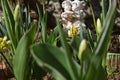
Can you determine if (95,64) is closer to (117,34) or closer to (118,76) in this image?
(118,76)

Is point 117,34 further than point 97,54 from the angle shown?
Yes

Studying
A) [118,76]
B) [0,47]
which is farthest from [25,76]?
[118,76]

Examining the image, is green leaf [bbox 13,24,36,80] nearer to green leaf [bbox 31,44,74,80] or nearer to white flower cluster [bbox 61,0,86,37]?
green leaf [bbox 31,44,74,80]

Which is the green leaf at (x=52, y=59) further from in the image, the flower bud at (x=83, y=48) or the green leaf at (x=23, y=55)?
the green leaf at (x=23, y=55)

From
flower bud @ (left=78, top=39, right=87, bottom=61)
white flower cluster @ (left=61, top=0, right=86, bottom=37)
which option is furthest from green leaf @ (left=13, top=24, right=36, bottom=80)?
white flower cluster @ (left=61, top=0, right=86, bottom=37)

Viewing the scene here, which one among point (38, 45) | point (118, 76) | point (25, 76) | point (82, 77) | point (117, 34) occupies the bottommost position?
point (117, 34)

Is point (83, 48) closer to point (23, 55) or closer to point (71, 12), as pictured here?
point (23, 55)

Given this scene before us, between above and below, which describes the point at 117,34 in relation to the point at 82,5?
below

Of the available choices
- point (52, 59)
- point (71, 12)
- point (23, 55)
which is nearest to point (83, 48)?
point (52, 59)
